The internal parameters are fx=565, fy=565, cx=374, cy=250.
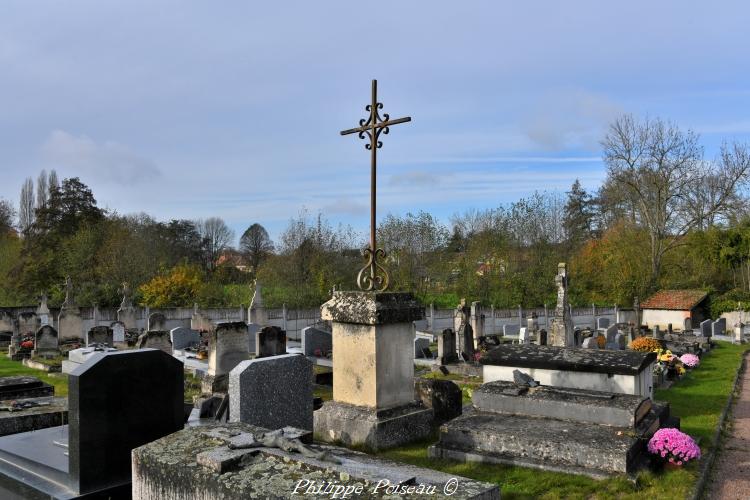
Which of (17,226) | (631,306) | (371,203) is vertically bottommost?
(631,306)

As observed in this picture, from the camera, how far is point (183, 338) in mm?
18000

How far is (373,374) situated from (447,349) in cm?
949

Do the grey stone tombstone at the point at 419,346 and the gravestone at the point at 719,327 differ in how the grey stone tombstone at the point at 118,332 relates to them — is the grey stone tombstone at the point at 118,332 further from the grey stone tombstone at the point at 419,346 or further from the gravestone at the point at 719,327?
the gravestone at the point at 719,327

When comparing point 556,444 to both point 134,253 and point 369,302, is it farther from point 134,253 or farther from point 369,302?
point 134,253

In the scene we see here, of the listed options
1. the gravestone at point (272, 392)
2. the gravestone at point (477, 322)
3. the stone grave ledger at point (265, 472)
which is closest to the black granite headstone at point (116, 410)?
the gravestone at point (272, 392)

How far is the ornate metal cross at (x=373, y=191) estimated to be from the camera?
748 centimetres

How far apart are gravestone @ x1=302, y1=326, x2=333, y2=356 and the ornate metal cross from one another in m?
9.26

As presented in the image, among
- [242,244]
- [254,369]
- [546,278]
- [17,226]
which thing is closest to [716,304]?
[546,278]

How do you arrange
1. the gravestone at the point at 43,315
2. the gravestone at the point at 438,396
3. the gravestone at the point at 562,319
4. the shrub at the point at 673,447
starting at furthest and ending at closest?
1. the gravestone at the point at 43,315
2. the gravestone at the point at 562,319
3. the gravestone at the point at 438,396
4. the shrub at the point at 673,447

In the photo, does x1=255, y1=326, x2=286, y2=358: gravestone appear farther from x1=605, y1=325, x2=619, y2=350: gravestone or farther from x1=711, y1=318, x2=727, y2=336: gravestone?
x1=711, y1=318, x2=727, y2=336: gravestone

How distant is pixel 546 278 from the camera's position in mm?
39500

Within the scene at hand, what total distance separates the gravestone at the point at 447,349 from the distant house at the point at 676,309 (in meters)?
19.2

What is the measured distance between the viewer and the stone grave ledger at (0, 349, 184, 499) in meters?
5.09

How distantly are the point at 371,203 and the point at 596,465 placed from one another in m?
4.15
